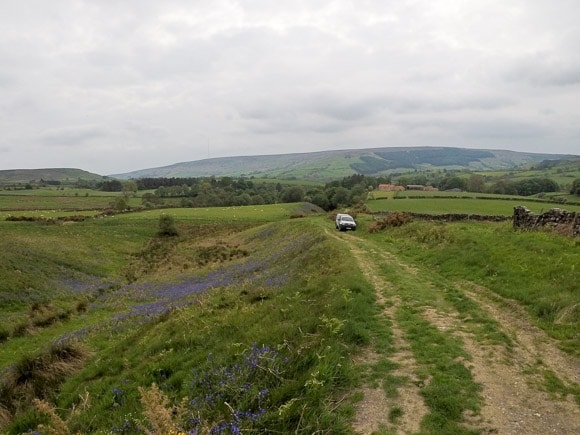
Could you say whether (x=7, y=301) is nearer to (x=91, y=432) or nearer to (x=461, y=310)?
(x=91, y=432)

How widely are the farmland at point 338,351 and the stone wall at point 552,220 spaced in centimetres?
108

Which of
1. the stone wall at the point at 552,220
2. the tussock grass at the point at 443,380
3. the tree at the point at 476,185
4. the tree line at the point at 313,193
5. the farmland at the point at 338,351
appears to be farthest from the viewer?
the tree at the point at 476,185

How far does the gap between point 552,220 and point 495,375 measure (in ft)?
54.8

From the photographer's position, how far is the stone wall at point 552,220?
19.4m

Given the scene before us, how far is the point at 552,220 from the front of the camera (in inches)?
844

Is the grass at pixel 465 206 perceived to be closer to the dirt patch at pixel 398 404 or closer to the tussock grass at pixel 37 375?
the dirt patch at pixel 398 404

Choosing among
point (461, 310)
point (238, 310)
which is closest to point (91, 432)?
point (238, 310)

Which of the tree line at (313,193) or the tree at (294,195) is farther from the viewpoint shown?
the tree at (294,195)

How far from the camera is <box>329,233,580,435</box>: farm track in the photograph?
6.52 meters

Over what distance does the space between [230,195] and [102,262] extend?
80006 mm

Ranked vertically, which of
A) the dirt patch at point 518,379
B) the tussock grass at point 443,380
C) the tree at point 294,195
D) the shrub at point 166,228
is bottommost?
the shrub at point 166,228

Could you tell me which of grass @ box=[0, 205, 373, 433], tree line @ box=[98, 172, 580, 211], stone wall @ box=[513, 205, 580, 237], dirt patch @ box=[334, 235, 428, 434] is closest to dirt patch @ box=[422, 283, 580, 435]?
dirt patch @ box=[334, 235, 428, 434]

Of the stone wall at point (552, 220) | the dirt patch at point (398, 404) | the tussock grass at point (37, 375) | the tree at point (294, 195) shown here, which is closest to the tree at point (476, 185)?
the tree at point (294, 195)

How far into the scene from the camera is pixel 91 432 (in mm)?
8234
